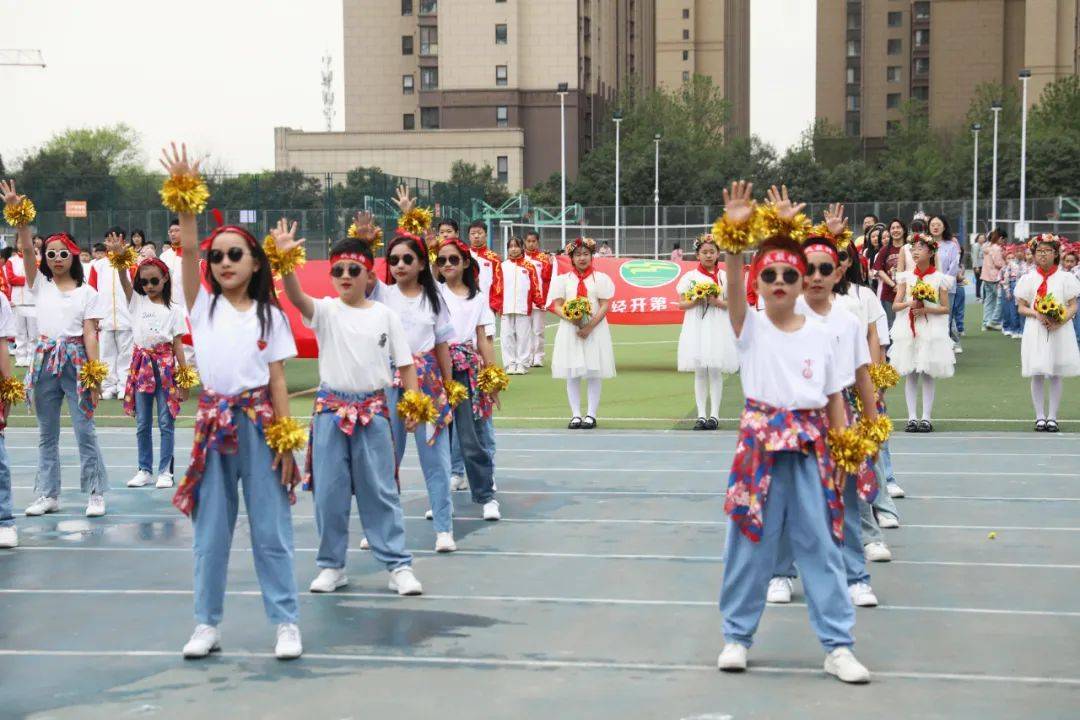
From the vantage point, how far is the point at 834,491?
671cm

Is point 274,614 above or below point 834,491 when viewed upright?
below

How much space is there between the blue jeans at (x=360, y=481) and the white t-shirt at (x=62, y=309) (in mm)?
3653

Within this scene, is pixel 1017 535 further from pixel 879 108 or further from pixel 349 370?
pixel 879 108

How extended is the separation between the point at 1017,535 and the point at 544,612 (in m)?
3.88

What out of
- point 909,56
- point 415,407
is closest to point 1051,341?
point 415,407

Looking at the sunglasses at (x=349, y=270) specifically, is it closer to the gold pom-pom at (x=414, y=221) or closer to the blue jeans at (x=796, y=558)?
the gold pom-pom at (x=414, y=221)

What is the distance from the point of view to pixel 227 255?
705 cm

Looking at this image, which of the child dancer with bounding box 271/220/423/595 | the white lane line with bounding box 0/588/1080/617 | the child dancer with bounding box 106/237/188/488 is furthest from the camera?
the child dancer with bounding box 106/237/188/488

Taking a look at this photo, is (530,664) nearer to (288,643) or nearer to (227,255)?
(288,643)

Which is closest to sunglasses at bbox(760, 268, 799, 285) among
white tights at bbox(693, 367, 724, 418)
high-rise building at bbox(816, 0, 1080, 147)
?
white tights at bbox(693, 367, 724, 418)

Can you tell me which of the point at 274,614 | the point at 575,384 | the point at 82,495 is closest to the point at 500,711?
the point at 274,614

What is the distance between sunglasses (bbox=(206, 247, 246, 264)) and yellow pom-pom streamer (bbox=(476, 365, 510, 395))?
12.5ft

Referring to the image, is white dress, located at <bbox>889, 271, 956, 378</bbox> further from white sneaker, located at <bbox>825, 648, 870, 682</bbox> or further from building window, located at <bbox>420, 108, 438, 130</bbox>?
building window, located at <bbox>420, 108, 438, 130</bbox>

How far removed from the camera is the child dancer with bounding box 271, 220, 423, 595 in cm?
801
